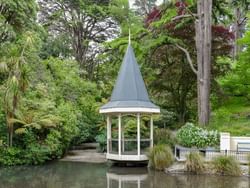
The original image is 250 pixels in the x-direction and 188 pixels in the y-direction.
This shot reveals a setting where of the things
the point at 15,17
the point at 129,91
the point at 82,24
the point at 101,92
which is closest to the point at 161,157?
the point at 129,91

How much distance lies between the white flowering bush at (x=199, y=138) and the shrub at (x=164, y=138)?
4.95 ft

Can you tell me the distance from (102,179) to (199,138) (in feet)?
15.7

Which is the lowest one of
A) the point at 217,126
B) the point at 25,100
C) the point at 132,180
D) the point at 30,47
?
the point at 132,180

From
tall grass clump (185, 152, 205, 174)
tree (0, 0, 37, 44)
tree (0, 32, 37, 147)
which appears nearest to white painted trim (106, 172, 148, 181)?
tall grass clump (185, 152, 205, 174)

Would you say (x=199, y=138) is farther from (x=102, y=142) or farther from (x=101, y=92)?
(x=101, y=92)

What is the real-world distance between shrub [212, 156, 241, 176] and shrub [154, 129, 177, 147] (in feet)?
12.7

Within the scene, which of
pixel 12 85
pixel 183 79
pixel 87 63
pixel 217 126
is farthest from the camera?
pixel 87 63

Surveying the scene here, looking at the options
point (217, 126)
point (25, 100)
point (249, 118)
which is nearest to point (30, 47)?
point (25, 100)

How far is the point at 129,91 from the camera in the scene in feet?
51.3

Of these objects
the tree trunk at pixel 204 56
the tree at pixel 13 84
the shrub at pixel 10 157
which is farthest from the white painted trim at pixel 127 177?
the tree trunk at pixel 204 56

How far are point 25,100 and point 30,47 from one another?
253cm

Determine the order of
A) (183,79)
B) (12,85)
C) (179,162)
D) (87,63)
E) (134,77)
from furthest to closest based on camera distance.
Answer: (87,63) < (183,79) < (134,77) < (12,85) < (179,162)

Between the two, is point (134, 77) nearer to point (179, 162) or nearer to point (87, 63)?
point (179, 162)

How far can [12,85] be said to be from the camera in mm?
14945
